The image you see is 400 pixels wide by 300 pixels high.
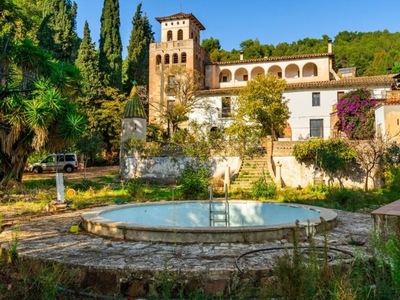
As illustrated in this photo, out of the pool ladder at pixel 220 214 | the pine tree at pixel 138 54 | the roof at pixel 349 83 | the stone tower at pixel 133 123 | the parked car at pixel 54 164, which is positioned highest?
the pine tree at pixel 138 54

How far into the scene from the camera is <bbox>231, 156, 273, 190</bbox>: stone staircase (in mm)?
20930

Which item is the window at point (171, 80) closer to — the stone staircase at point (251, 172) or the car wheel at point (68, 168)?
the car wheel at point (68, 168)

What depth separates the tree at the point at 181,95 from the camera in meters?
34.4

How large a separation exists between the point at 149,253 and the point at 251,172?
17052 millimetres

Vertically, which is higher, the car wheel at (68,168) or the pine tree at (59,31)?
the pine tree at (59,31)

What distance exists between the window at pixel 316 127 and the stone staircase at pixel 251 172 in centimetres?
1278

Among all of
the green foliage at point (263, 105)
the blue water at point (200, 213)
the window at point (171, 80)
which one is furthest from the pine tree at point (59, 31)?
the blue water at point (200, 213)

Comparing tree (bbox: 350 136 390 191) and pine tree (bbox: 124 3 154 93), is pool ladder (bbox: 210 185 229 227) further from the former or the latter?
pine tree (bbox: 124 3 154 93)

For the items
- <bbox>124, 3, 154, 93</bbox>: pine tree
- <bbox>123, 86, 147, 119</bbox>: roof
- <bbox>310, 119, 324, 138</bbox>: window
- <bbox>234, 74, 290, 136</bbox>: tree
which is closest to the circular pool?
<bbox>123, 86, 147, 119</bbox>: roof

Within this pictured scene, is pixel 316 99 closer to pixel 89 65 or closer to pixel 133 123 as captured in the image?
pixel 133 123

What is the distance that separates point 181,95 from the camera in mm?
36062

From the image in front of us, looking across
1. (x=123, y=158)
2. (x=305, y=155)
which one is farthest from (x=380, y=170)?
(x=123, y=158)

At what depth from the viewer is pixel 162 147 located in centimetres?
2459

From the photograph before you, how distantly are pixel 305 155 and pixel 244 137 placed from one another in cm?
430
